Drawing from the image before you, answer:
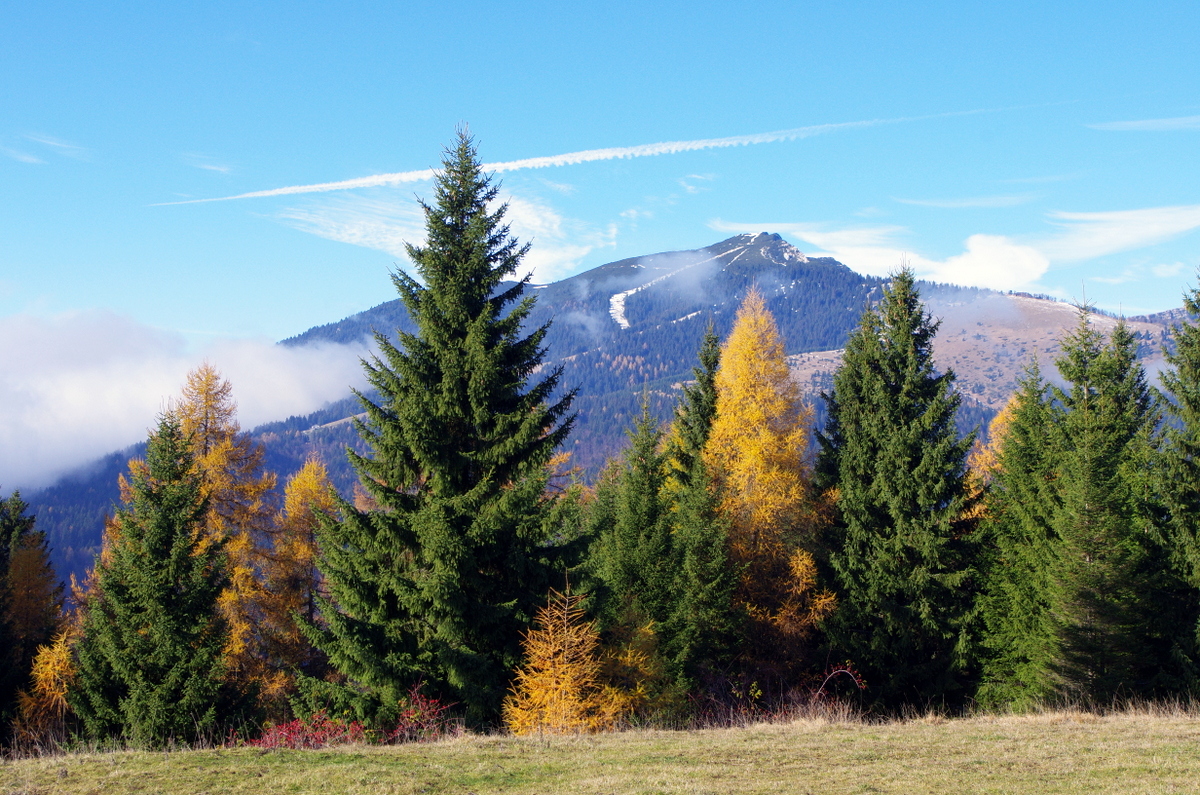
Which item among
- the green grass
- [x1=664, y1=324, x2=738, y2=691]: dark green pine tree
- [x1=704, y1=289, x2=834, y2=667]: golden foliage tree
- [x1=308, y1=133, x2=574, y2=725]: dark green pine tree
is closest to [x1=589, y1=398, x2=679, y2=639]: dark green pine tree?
[x1=664, y1=324, x2=738, y2=691]: dark green pine tree

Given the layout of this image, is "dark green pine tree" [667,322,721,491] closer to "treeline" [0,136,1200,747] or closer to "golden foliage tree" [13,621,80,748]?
"treeline" [0,136,1200,747]

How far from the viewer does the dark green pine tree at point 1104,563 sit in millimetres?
21766

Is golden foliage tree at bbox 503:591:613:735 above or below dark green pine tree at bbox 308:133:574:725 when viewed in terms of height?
below

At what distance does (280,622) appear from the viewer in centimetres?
2962

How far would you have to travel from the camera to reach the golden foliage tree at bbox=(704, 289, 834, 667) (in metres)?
24.8

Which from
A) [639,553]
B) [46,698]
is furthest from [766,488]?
[46,698]

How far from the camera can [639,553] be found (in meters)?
23.8

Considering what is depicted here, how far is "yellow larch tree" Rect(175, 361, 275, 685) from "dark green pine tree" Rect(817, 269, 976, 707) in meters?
20.3

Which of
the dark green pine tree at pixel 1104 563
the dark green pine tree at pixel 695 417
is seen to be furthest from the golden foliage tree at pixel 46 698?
the dark green pine tree at pixel 1104 563

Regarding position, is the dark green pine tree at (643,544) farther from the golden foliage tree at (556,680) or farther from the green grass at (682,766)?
the green grass at (682,766)

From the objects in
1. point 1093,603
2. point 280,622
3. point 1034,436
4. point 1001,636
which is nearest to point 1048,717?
point 1093,603

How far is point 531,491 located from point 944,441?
15203 millimetres

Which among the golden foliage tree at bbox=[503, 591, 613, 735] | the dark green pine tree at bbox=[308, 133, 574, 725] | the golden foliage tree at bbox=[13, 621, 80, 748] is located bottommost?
the golden foliage tree at bbox=[13, 621, 80, 748]

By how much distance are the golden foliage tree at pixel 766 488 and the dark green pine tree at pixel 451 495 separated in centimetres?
909
